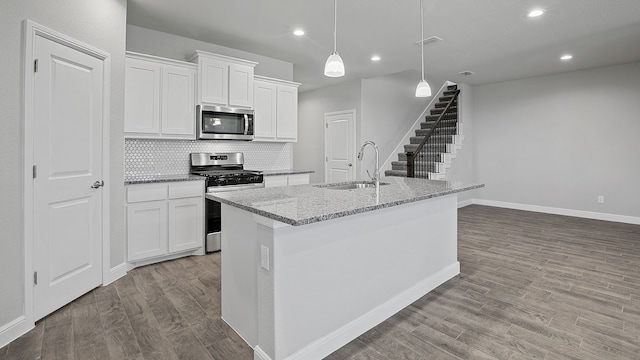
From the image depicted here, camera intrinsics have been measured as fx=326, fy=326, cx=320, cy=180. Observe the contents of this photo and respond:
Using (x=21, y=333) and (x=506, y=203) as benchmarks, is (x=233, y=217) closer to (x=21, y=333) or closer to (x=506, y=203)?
(x=21, y=333)

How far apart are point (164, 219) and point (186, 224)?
0.81ft

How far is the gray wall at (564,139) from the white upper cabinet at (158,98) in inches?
251

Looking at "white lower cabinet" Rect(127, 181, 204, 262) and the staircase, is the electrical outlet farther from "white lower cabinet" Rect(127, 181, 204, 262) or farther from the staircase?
the staircase

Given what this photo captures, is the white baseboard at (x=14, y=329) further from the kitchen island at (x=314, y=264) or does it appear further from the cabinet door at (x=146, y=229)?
the kitchen island at (x=314, y=264)

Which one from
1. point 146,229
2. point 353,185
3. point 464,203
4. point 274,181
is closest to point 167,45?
point 274,181

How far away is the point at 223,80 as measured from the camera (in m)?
4.21

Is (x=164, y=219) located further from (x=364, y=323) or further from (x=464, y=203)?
(x=464, y=203)

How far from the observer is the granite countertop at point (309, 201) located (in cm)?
163

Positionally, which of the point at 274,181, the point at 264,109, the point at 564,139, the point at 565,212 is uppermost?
the point at 264,109

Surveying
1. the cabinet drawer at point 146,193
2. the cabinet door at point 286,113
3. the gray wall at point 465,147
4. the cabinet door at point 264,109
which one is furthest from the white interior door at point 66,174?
the gray wall at point 465,147

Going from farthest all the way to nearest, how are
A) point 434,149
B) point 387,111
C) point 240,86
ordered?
point 434,149, point 387,111, point 240,86

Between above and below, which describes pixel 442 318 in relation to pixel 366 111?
below

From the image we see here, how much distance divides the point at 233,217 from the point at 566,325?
2.46 meters

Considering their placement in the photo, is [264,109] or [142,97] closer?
[142,97]
